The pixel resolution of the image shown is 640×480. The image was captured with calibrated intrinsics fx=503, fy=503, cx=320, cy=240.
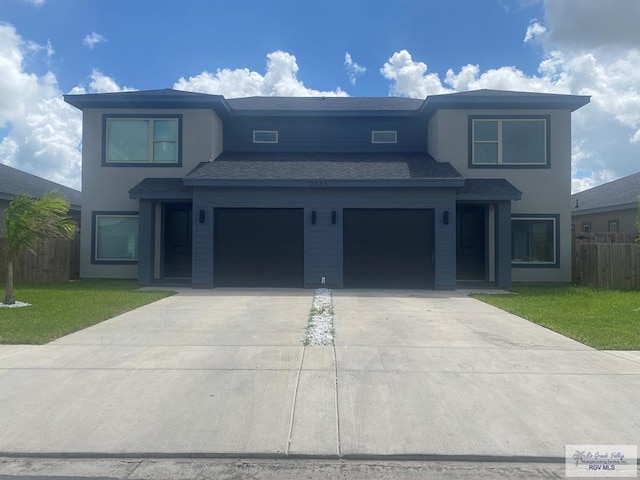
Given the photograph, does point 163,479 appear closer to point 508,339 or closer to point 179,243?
point 508,339

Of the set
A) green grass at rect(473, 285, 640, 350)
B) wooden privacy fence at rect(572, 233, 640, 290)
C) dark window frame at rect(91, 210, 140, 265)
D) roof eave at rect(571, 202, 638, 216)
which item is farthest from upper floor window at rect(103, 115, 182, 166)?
roof eave at rect(571, 202, 638, 216)

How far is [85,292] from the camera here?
13.0m

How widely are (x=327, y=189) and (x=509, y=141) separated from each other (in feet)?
21.1

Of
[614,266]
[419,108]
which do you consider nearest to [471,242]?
[614,266]

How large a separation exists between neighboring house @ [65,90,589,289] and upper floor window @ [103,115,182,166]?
0.15ft

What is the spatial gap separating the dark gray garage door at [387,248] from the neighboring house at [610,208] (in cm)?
1051

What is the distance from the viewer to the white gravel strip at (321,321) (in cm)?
760

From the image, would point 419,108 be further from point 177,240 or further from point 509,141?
point 177,240

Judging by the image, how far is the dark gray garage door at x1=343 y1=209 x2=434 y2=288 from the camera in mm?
14812

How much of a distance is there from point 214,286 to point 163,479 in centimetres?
1122

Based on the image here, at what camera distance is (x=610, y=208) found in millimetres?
22203

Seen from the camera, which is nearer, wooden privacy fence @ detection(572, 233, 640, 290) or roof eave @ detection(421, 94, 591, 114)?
wooden privacy fence @ detection(572, 233, 640, 290)

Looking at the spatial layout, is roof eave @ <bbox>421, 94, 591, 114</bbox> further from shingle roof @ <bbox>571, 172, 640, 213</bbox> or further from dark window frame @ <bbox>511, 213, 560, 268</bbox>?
shingle roof @ <bbox>571, 172, 640, 213</bbox>

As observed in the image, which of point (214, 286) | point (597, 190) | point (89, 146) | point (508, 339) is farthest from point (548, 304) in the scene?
point (597, 190)
